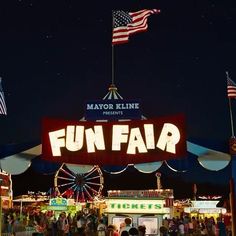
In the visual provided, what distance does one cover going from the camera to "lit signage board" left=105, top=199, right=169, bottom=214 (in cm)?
2155

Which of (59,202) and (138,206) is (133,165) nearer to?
(138,206)

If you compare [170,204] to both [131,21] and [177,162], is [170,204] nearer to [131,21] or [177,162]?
[131,21]

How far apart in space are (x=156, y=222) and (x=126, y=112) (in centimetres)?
934

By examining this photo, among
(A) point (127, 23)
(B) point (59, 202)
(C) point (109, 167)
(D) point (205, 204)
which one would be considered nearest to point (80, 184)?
(B) point (59, 202)

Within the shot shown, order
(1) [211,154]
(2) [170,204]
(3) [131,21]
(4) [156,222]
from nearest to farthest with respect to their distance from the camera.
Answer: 1. (1) [211,154]
2. (3) [131,21]
3. (4) [156,222]
4. (2) [170,204]

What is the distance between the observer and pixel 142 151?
11836 mm

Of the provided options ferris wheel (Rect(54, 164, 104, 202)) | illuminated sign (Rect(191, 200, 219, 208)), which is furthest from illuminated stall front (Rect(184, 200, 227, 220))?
ferris wheel (Rect(54, 164, 104, 202))

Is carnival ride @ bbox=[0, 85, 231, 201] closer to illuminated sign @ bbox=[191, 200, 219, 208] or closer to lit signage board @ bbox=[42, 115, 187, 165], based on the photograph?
lit signage board @ bbox=[42, 115, 187, 165]

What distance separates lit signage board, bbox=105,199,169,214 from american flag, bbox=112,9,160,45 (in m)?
7.70

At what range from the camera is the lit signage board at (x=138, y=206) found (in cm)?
2155

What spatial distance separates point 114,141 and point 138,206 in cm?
1033

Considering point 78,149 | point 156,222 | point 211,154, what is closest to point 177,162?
point 211,154

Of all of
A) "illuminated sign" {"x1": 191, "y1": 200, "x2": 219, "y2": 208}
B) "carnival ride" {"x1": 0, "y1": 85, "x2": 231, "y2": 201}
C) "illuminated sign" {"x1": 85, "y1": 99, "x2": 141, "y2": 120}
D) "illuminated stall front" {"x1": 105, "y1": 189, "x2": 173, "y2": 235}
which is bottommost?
"illuminated stall front" {"x1": 105, "y1": 189, "x2": 173, "y2": 235}

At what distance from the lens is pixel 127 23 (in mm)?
17703
